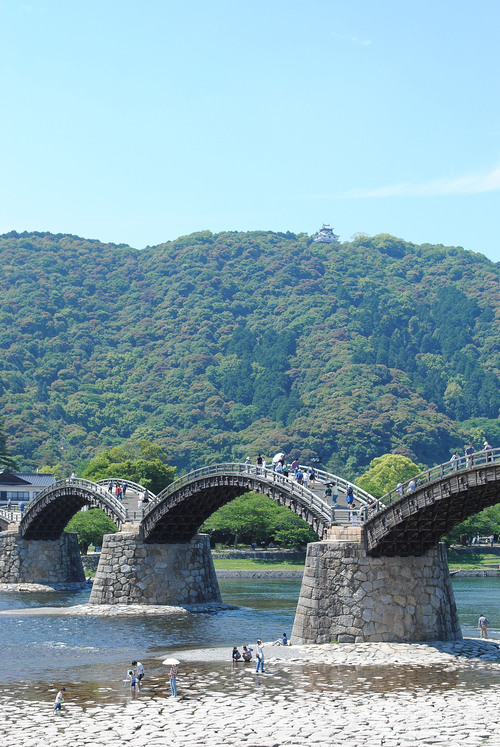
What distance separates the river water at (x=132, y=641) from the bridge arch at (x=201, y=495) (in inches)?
236

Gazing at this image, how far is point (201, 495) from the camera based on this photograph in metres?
58.5

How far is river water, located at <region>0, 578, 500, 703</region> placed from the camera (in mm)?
34406

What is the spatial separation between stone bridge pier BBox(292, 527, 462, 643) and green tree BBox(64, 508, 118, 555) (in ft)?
183

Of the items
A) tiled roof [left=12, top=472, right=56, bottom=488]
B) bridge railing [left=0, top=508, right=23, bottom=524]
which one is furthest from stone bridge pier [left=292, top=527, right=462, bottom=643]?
tiled roof [left=12, top=472, right=56, bottom=488]

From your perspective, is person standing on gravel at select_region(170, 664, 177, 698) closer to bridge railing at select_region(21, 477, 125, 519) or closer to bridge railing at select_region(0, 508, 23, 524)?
bridge railing at select_region(21, 477, 125, 519)

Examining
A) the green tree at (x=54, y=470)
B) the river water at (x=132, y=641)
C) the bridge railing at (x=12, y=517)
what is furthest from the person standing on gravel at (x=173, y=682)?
the green tree at (x=54, y=470)

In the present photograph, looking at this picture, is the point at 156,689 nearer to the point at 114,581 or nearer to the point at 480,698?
the point at 480,698

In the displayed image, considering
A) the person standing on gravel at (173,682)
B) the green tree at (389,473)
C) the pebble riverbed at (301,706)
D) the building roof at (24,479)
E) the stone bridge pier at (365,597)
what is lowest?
the pebble riverbed at (301,706)

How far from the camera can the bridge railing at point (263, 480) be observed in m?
44.6

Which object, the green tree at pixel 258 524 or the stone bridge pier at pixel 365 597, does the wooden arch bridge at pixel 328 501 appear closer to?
the stone bridge pier at pixel 365 597

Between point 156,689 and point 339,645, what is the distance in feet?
30.2

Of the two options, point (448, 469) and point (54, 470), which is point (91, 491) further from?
point (54, 470)

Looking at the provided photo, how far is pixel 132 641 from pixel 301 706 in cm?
1743

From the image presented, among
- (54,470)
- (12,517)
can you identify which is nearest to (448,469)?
(12,517)
